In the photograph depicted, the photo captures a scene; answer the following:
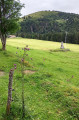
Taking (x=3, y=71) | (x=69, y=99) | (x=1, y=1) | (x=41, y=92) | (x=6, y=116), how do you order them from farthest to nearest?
(x=1, y=1) → (x=3, y=71) → (x=41, y=92) → (x=69, y=99) → (x=6, y=116)

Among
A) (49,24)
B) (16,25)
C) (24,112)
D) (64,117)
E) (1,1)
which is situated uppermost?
(49,24)

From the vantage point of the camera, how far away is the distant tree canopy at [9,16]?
2297cm

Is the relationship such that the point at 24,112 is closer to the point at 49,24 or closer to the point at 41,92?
the point at 41,92

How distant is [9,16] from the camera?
24156mm

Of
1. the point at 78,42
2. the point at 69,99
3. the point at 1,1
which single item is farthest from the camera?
the point at 78,42

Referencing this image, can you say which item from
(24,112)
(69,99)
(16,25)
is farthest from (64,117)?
(16,25)

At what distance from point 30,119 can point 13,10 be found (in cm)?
2260

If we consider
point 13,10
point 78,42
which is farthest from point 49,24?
point 13,10

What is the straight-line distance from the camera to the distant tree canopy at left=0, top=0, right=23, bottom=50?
23.0m

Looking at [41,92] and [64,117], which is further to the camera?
[41,92]

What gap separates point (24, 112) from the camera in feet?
22.0

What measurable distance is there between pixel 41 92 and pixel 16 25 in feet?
58.0

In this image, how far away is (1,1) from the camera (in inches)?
914

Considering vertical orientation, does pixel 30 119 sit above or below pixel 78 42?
below
